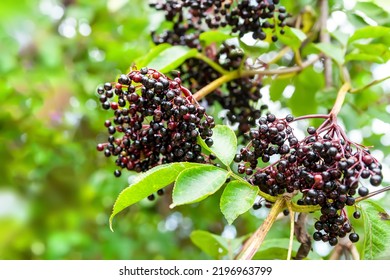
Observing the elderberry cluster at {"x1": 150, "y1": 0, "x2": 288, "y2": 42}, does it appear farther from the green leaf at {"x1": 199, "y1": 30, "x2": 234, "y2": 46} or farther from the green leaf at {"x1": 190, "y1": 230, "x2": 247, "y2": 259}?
the green leaf at {"x1": 190, "y1": 230, "x2": 247, "y2": 259}

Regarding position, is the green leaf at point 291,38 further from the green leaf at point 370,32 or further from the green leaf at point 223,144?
the green leaf at point 223,144

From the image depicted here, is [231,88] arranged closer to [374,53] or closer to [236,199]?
[374,53]

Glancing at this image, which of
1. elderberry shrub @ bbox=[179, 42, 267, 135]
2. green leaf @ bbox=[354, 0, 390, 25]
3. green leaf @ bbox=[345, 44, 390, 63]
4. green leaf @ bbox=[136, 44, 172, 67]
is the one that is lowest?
elderberry shrub @ bbox=[179, 42, 267, 135]

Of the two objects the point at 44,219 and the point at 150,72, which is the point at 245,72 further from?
the point at 44,219

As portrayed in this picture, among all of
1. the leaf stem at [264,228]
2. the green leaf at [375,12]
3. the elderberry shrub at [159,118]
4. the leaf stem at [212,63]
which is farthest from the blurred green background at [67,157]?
the leaf stem at [264,228]

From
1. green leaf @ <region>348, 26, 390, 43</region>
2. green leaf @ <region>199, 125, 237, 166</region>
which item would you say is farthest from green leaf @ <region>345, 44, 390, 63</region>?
green leaf @ <region>199, 125, 237, 166</region>

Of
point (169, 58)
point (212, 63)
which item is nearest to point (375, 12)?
point (212, 63)

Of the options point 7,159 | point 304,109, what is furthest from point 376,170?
point 7,159
